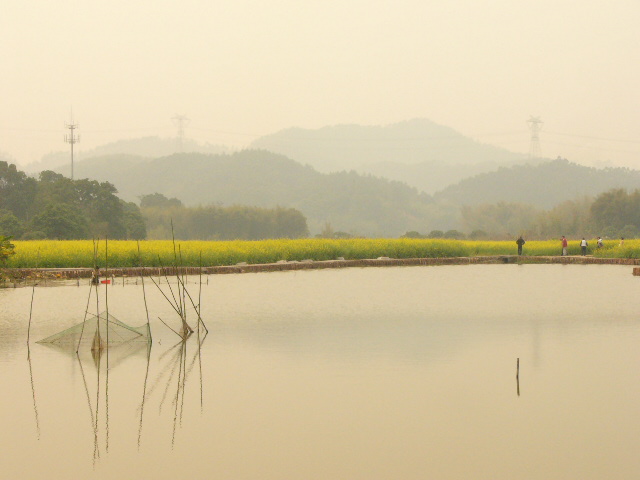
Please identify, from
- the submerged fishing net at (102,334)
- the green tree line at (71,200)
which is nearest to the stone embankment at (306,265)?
the submerged fishing net at (102,334)

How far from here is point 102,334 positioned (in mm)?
13648

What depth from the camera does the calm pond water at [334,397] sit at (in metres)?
7.37

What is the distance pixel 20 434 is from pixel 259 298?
12516 mm

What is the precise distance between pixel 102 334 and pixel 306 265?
18.6 metres

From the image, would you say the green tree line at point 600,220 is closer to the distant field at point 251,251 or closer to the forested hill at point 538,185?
the distant field at point 251,251

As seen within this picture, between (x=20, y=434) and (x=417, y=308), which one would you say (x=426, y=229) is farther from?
(x=20, y=434)

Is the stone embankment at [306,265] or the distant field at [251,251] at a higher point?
the distant field at [251,251]

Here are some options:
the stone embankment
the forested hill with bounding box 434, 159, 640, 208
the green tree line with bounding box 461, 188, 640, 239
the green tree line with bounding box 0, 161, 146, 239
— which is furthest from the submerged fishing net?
the forested hill with bounding box 434, 159, 640, 208

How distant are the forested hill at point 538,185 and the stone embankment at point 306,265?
11847 centimetres

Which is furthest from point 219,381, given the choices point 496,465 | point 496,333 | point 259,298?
point 259,298

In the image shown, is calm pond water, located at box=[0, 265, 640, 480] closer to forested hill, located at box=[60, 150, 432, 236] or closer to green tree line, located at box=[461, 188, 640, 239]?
green tree line, located at box=[461, 188, 640, 239]

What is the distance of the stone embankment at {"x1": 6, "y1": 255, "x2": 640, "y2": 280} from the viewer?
1019 inches

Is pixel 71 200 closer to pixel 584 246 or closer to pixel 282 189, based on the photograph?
pixel 584 246

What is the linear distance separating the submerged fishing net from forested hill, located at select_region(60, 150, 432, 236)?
125m
